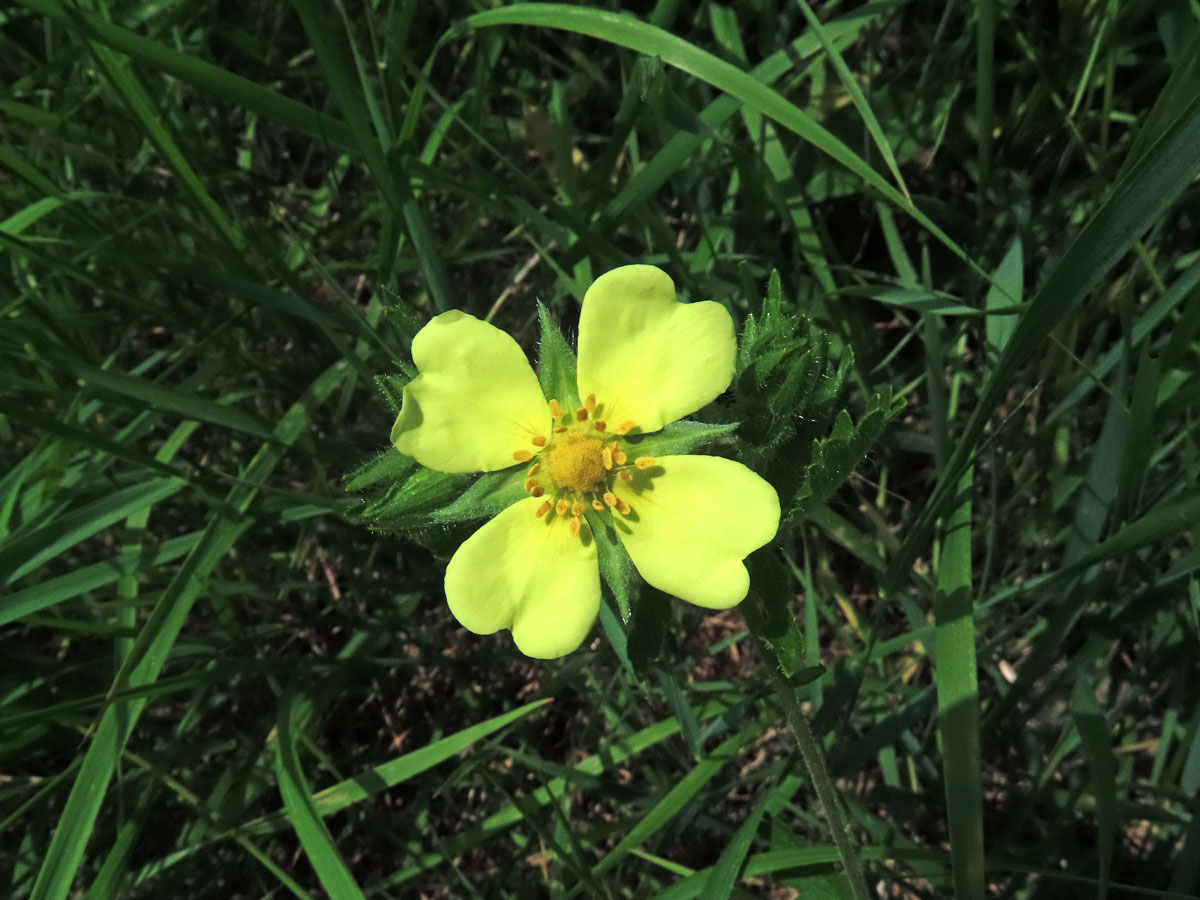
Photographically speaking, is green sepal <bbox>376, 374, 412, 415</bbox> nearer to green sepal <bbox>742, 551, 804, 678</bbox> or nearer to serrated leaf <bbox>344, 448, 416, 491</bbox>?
serrated leaf <bbox>344, 448, 416, 491</bbox>

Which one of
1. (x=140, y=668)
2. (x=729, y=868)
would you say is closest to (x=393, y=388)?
(x=140, y=668)

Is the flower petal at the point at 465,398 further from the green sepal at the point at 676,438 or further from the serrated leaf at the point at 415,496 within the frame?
the green sepal at the point at 676,438

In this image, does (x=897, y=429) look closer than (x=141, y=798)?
No

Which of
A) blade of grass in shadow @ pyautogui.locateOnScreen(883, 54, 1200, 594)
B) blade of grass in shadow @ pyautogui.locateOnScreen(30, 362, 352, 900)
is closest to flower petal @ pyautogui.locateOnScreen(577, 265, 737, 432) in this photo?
blade of grass in shadow @ pyautogui.locateOnScreen(883, 54, 1200, 594)

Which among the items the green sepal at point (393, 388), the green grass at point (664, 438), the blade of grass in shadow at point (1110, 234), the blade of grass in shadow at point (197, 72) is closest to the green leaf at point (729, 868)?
the green grass at point (664, 438)

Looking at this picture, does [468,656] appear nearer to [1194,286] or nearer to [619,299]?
[619,299]

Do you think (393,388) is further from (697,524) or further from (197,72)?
(197,72)

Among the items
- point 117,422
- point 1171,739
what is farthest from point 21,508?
point 1171,739
